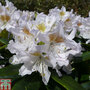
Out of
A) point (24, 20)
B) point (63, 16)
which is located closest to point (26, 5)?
point (63, 16)

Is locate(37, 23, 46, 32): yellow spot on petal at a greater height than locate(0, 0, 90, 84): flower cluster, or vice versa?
locate(37, 23, 46, 32): yellow spot on petal

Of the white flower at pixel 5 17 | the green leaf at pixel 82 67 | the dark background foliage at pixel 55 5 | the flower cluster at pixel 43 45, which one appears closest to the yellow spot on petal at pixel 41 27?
the flower cluster at pixel 43 45

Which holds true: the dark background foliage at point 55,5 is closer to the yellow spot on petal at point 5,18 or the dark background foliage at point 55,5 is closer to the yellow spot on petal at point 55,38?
the yellow spot on petal at point 5,18

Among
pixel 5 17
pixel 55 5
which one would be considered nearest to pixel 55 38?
pixel 5 17

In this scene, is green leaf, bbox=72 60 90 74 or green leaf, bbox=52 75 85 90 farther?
green leaf, bbox=72 60 90 74

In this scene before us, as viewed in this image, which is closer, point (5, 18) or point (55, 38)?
point (55, 38)

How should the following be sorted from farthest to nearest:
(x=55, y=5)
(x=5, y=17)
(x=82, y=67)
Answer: (x=55, y=5), (x=5, y=17), (x=82, y=67)

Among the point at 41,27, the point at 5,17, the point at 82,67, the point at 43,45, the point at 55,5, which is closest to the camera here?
the point at 43,45

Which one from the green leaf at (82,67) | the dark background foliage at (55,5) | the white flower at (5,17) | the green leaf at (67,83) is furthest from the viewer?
the dark background foliage at (55,5)

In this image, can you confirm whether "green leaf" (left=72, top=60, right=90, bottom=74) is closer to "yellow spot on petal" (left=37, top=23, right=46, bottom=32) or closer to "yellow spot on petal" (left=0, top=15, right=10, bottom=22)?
"yellow spot on petal" (left=37, top=23, right=46, bottom=32)

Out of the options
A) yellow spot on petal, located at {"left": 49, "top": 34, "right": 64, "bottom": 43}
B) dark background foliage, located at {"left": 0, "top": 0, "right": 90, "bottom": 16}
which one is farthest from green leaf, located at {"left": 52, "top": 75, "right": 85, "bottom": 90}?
dark background foliage, located at {"left": 0, "top": 0, "right": 90, "bottom": 16}

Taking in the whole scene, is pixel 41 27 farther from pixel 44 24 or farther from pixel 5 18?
pixel 5 18

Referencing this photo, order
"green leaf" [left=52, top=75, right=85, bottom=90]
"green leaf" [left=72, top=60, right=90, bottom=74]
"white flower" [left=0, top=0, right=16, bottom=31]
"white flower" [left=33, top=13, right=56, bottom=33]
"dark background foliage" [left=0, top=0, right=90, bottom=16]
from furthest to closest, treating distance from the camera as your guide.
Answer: "dark background foliage" [left=0, top=0, right=90, bottom=16]
"white flower" [left=0, top=0, right=16, bottom=31]
"green leaf" [left=72, top=60, right=90, bottom=74]
"white flower" [left=33, top=13, right=56, bottom=33]
"green leaf" [left=52, top=75, right=85, bottom=90]

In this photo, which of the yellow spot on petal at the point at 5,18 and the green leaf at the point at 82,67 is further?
the yellow spot on petal at the point at 5,18
